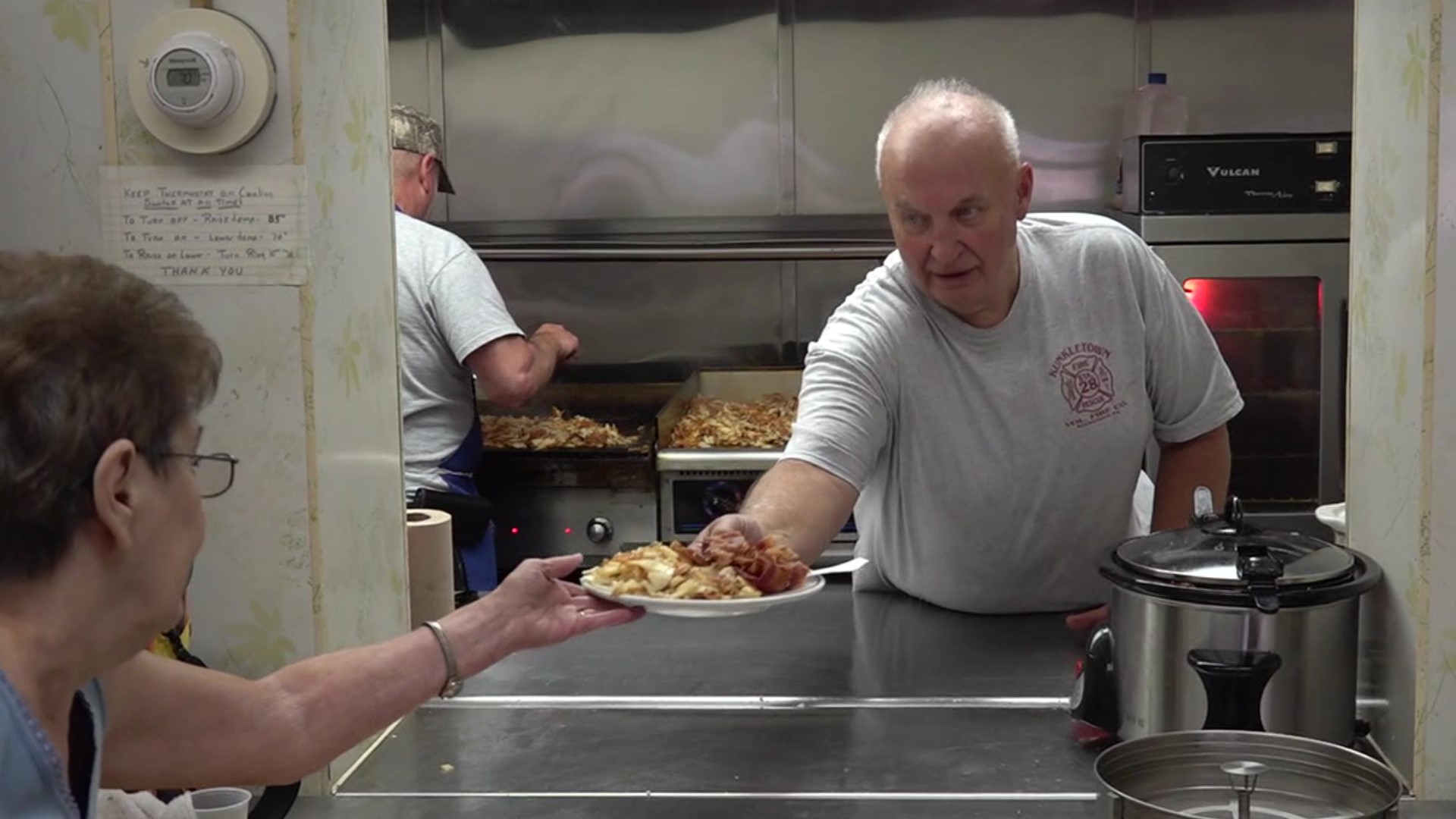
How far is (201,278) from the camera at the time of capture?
195 cm

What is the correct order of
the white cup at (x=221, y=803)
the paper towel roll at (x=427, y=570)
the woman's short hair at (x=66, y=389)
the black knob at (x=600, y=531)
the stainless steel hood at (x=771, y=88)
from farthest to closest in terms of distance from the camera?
the stainless steel hood at (x=771, y=88) → the black knob at (x=600, y=531) → the paper towel roll at (x=427, y=570) → the white cup at (x=221, y=803) → the woman's short hair at (x=66, y=389)

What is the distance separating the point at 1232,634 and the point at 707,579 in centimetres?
63

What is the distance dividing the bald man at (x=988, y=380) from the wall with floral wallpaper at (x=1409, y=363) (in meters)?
0.64

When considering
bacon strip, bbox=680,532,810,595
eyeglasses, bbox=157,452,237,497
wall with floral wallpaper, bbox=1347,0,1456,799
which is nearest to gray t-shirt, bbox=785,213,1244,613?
bacon strip, bbox=680,532,810,595

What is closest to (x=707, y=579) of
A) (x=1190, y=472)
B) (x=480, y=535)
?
(x=1190, y=472)

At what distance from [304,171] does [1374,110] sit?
134 cm

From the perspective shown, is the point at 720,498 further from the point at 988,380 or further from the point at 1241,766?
the point at 1241,766

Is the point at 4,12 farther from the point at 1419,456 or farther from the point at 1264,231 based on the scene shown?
the point at 1264,231

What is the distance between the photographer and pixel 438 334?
3.92 meters

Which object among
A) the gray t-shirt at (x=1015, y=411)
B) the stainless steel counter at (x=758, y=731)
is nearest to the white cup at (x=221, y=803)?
the stainless steel counter at (x=758, y=731)

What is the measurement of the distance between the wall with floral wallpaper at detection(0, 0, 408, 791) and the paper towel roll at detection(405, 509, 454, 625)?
399 mm

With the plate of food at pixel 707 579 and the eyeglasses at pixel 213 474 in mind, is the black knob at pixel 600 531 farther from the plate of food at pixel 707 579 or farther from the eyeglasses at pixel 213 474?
the eyeglasses at pixel 213 474

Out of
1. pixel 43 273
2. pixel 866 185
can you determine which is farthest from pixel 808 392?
pixel 866 185

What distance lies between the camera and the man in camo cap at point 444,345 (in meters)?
3.85
